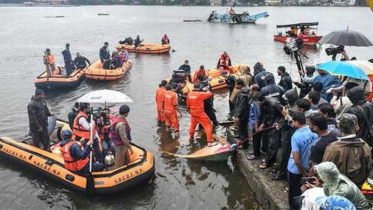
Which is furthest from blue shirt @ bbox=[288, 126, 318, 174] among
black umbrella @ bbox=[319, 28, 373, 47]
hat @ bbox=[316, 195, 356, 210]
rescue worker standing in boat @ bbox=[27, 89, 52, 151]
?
rescue worker standing in boat @ bbox=[27, 89, 52, 151]

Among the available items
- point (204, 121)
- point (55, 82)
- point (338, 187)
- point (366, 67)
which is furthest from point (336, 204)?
point (55, 82)

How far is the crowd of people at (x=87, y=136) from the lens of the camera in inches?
272

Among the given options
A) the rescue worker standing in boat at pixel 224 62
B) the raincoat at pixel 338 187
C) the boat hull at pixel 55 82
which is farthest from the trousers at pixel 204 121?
the boat hull at pixel 55 82

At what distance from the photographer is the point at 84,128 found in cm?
752

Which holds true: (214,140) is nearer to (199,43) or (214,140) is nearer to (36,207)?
(36,207)

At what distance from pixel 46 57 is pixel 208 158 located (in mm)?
10155

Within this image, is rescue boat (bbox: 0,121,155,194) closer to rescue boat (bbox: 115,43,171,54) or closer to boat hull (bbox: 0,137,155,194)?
boat hull (bbox: 0,137,155,194)

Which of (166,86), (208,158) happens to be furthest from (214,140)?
(166,86)

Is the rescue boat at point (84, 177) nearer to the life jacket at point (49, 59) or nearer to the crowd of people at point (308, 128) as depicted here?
the crowd of people at point (308, 128)

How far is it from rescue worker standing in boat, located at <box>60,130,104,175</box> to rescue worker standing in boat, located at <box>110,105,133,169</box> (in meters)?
0.44

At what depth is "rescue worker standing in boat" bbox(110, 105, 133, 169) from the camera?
7070 mm

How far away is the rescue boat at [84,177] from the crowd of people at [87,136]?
21 centimetres

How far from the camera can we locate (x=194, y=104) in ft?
28.7

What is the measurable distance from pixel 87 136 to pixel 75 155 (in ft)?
2.49
